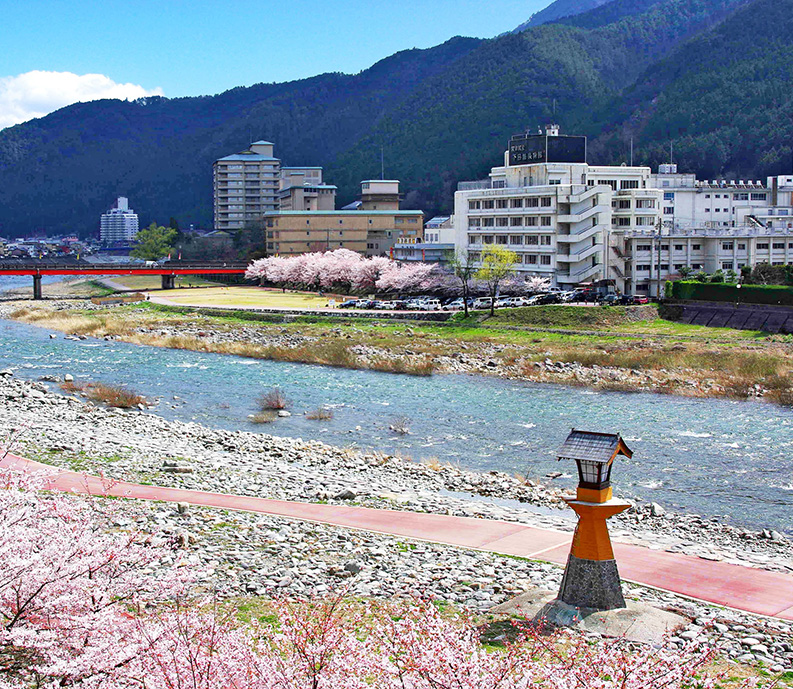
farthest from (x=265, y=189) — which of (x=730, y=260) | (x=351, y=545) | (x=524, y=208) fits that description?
(x=351, y=545)

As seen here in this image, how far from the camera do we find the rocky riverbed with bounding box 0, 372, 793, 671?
41.3 ft

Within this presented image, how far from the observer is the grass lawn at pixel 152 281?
95375 millimetres

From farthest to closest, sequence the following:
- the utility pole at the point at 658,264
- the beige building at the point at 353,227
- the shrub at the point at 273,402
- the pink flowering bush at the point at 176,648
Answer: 1. the beige building at the point at 353,227
2. the utility pole at the point at 658,264
3. the shrub at the point at 273,402
4. the pink flowering bush at the point at 176,648

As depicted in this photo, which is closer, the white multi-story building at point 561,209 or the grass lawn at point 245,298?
the white multi-story building at point 561,209

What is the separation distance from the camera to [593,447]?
37.1 feet

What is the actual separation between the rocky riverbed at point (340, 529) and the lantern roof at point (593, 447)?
2.17m

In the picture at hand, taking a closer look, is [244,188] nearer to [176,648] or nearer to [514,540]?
[514,540]

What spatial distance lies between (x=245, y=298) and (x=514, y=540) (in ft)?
201

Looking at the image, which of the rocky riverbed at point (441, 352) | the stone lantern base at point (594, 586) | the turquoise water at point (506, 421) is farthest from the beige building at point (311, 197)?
the stone lantern base at point (594, 586)

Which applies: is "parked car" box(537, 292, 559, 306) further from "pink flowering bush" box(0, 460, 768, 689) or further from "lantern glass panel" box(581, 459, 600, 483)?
"pink flowering bush" box(0, 460, 768, 689)

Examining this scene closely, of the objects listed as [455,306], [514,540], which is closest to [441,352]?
[455,306]

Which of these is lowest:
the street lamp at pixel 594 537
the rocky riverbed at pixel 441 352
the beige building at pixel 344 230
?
the rocky riverbed at pixel 441 352

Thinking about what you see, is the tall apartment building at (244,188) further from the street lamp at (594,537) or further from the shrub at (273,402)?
the street lamp at (594,537)

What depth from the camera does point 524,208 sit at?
205ft
